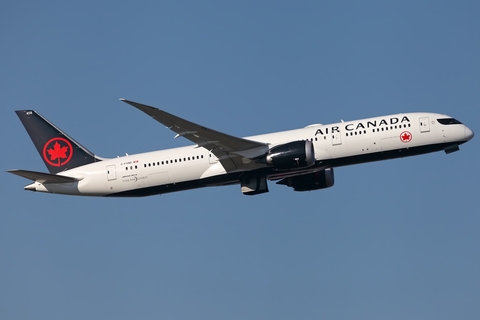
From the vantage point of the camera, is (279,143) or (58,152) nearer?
(279,143)

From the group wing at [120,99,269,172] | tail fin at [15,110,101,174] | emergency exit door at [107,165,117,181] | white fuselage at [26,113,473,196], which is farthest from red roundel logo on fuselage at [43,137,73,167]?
wing at [120,99,269,172]

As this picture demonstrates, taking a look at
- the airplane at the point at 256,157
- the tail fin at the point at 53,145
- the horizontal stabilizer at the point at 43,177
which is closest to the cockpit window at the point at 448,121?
the airplane at the point at 256,157

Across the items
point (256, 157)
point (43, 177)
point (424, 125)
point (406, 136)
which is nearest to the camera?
point (406, 136)

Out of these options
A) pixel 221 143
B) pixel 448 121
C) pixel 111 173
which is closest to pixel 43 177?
pixel 111 173

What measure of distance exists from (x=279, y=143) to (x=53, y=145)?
18.3 meters

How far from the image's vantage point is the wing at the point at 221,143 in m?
50.1

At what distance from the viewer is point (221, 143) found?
172ft

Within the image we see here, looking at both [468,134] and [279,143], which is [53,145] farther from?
[468,134]

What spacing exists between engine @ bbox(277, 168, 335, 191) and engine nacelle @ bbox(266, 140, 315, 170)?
5798 millimetres

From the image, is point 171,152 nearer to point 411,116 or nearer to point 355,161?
point 355,161

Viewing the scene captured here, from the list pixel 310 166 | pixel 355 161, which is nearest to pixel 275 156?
pixel 310 166

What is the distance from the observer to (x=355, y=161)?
52.8m

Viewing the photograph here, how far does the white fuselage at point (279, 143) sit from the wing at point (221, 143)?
88cm

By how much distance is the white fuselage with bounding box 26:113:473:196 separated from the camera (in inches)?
2060
